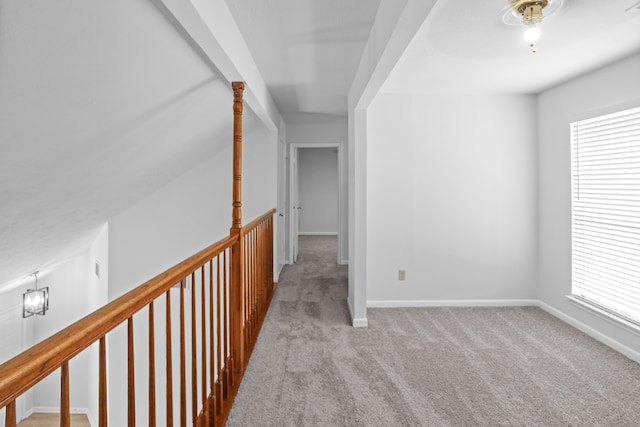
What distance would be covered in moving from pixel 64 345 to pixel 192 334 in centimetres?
64

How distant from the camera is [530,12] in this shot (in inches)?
73.1

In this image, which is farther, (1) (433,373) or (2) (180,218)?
(2) (180,218)

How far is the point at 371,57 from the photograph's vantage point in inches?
93.0

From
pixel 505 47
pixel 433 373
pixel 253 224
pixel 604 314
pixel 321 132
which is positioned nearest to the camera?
pixel 433 373

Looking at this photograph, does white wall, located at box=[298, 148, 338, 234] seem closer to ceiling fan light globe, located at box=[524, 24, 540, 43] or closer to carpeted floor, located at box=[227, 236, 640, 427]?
carpeted floor, located at box=[227, 236, 640, 427]

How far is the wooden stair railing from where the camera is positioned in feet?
2.28

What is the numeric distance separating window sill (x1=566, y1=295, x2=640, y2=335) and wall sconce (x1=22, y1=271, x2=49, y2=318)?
220 inches

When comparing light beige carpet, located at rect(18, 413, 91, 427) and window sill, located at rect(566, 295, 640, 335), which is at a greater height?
window sill, located at rect(566, 295, 640, 335)

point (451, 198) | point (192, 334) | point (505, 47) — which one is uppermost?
point (505, 47)

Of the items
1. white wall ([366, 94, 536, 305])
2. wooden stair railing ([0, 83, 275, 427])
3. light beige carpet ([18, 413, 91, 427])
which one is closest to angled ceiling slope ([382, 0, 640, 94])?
white wall ([366, 94, 536, 305])

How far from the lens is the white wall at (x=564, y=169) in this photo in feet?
8.54

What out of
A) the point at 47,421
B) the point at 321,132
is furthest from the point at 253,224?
the point at 47,421

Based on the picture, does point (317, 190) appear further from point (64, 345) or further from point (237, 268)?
point (64, 345)

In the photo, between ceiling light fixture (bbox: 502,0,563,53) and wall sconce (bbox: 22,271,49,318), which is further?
wall sconce (bbox: 22,271,49,318)
